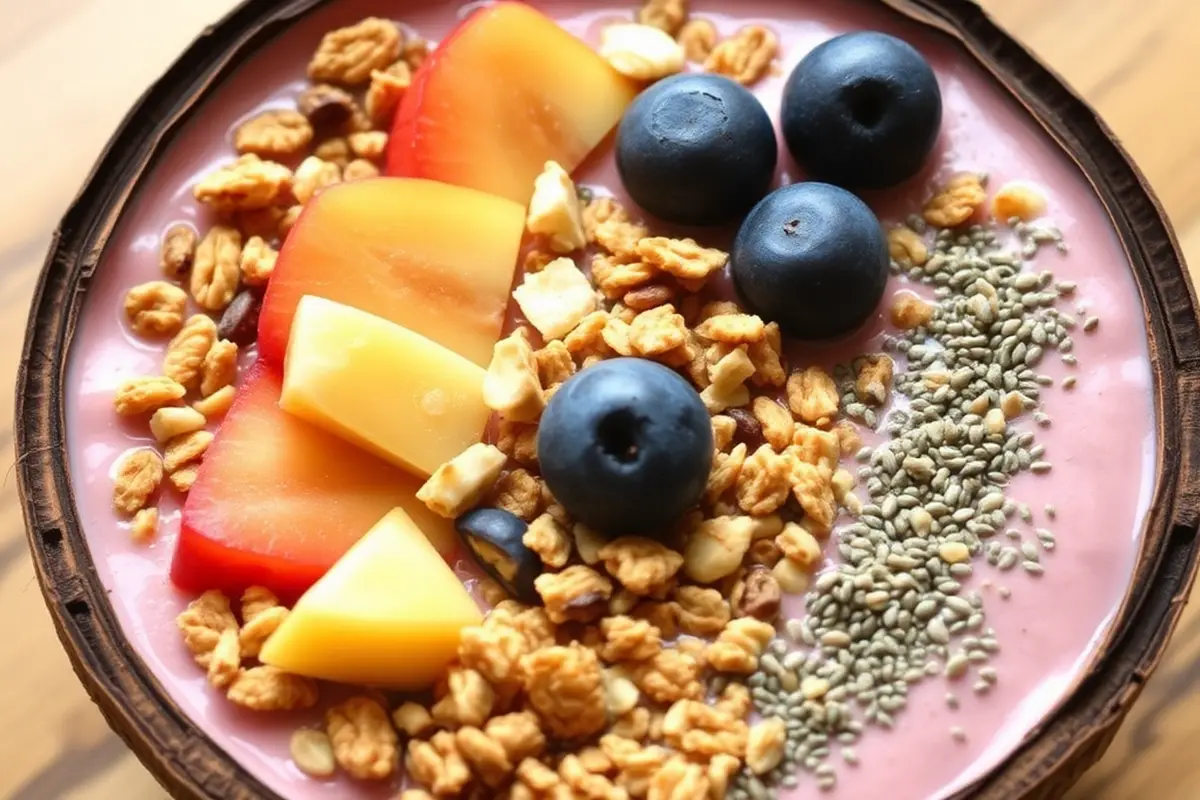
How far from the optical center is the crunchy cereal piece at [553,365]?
149 cm

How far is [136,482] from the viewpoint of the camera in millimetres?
1490

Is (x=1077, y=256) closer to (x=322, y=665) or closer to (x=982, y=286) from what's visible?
(x=982, y=286)

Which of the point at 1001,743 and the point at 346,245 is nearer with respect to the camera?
the point at 1001,743

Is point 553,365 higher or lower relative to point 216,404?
higher

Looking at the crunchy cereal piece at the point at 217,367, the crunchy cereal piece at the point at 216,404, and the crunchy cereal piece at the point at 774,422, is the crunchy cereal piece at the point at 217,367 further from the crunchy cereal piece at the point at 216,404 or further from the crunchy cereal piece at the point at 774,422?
the crunchy cereal piece at the point at 774,422

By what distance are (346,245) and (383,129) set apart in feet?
0.85

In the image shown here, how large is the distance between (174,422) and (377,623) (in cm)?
37

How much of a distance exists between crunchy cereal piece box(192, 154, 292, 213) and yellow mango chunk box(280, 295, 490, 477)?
0.22 metres

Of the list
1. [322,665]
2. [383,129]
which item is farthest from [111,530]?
[383,129]

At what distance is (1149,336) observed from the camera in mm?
1533

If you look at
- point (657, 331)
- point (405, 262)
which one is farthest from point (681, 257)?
point (405, 262)

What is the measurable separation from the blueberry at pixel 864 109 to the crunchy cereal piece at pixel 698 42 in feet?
0.55

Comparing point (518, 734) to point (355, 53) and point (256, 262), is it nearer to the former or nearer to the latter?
point (256, 262)

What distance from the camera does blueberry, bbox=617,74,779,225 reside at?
154 centimetres
